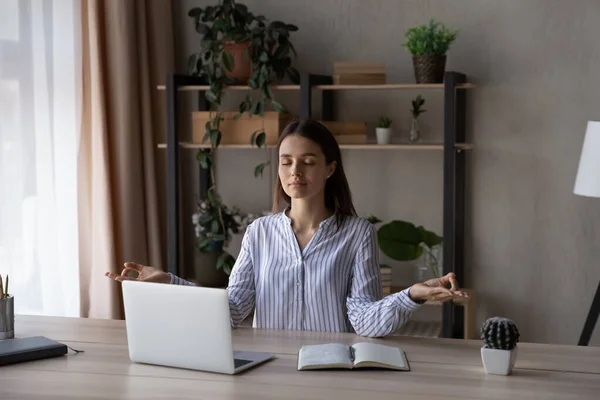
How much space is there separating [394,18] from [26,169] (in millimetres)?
1848

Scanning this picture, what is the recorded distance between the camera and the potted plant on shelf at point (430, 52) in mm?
3990

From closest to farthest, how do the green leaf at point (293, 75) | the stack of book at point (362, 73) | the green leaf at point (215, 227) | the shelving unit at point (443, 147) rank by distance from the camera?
1. the shelving unit at point (443, 147)
2. the stack of book at point (362, 73)
3. the green leaf at point (293, 75)
4. the green leaf at point (215, 227)

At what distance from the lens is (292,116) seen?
442 cm

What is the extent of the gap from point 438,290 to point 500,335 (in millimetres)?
237

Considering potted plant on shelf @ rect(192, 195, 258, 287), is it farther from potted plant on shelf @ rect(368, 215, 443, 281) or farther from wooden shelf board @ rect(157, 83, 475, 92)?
potted plant on shelf @ rect(368, 215, 443, 281)

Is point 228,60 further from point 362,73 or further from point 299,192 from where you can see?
point 299,192

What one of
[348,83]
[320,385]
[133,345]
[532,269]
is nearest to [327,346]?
[320,385]

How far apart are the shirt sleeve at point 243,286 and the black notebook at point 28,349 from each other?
547 millimetres

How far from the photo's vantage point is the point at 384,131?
4.13 m

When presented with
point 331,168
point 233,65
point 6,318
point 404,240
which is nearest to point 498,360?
point 331,168

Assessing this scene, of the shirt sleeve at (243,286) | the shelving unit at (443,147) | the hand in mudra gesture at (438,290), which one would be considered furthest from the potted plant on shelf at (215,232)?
the hand in mudra gesture at (438,290)

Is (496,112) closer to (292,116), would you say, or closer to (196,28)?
(292,116)

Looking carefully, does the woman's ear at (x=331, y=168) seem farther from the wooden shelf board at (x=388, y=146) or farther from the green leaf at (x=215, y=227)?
the green leaf at (x=215, y=227)

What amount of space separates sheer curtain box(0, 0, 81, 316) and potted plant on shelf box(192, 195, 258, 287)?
Answer: 0.58 m
